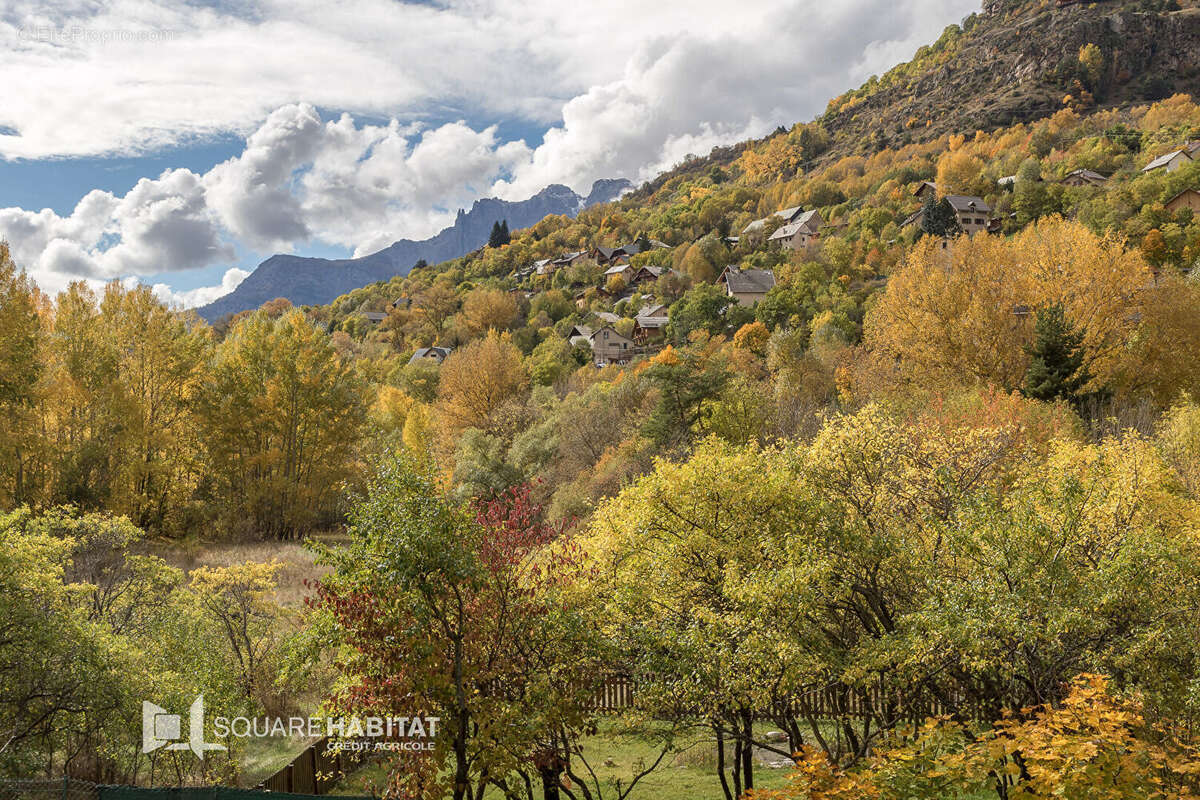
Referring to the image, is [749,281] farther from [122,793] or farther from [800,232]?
[122,793]

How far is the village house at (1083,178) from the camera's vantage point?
7056 centimetres

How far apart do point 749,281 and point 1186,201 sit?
37266mm

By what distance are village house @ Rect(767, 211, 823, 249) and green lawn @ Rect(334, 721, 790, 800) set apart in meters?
82.9

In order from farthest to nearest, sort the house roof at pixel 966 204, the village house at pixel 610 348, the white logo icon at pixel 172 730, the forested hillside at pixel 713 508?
the house roof at pixel 966 204, the village house at pixel 610 348, the white logo icon at pixel 172 730, the forested hillside at pixel 713 508

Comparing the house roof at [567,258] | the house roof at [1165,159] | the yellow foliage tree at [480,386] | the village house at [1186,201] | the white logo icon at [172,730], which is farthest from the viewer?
the house roof at [567,258]

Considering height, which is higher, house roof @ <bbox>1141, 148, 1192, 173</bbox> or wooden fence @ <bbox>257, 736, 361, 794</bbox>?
house roof @ <bbox>1141, 148, 1192, 173</bbox>

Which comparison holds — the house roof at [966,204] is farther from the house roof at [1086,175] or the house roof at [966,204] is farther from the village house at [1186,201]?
the village house at [1186,201]

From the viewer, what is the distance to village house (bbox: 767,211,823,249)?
301 ft

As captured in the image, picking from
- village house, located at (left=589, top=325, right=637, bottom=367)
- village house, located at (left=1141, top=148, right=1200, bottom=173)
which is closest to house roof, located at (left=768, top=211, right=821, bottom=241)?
village house, located at (left=589, top=325, right=637, bottom=367)

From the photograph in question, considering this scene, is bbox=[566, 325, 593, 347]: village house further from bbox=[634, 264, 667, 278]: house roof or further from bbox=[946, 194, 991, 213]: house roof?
bbox=[946, 194, 991, 213]: house roof

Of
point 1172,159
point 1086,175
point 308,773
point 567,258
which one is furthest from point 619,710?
point 567,258

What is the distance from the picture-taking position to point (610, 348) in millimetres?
71125

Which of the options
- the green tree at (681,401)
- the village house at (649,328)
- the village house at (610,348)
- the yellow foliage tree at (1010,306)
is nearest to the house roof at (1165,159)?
the yellow foliage tree at (1010,306)

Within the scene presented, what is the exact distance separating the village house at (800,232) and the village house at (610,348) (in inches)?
1279
